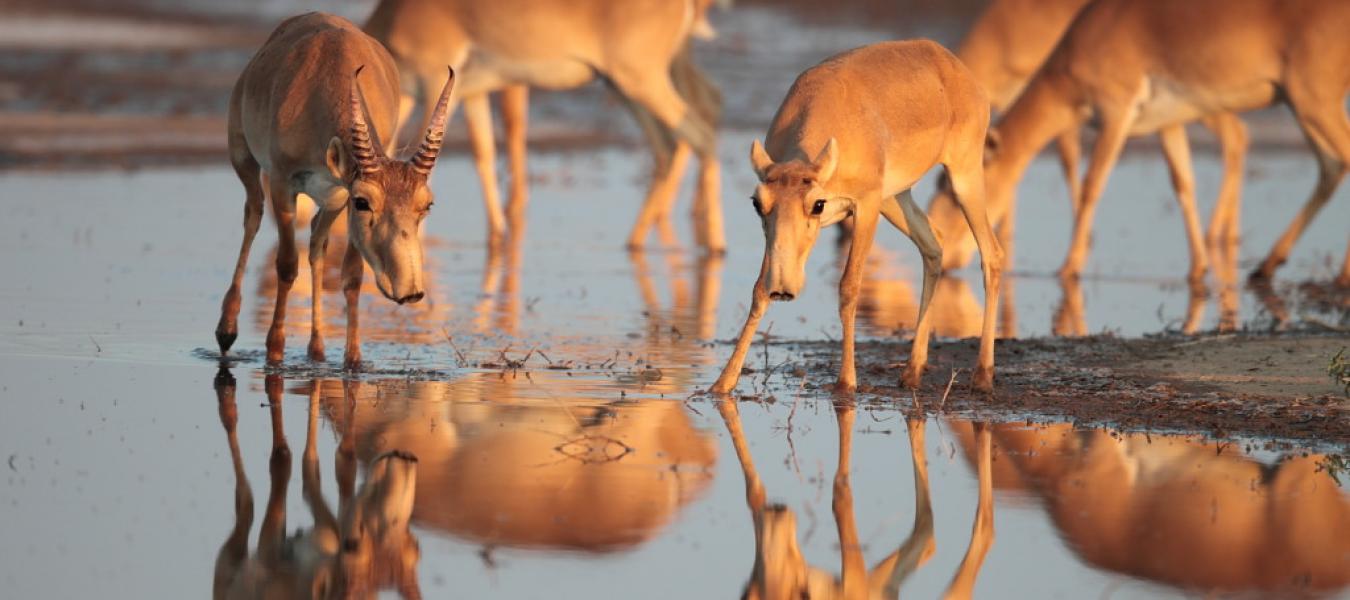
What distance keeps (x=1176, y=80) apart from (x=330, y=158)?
903cm

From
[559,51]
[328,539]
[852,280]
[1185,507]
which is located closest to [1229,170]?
[559,51]

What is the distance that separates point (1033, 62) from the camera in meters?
20.6

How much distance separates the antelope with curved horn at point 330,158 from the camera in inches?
398

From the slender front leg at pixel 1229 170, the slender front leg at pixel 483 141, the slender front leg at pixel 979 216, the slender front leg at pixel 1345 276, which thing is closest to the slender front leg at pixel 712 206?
the slender front leg at pixel 483 141

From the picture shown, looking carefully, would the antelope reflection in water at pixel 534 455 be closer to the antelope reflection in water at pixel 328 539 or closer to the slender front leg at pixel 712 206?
the antelope reflection in water at pixel 328 539

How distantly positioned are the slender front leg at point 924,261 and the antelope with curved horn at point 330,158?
2.59m

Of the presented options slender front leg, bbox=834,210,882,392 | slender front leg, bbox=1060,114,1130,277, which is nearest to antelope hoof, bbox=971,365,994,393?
slender front leg, bbox=834,210,882,392

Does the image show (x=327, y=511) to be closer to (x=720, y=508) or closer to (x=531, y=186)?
(x=720, y=508)

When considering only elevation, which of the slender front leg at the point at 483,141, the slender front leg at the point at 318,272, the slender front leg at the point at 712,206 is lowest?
the slender front leg at the point at 318,272

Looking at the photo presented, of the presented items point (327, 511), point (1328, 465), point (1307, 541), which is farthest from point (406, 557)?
point (1328, 465)

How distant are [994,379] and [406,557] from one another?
193 inches

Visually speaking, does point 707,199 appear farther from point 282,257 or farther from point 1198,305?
point 282,257

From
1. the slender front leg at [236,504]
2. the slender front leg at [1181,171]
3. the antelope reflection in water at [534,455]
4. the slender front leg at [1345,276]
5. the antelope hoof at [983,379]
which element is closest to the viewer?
the slender front leg at [236,504]

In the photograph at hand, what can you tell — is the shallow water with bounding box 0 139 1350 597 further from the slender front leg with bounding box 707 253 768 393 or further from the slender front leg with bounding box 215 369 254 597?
the slender front leg with bounding box 707 253 768 393
